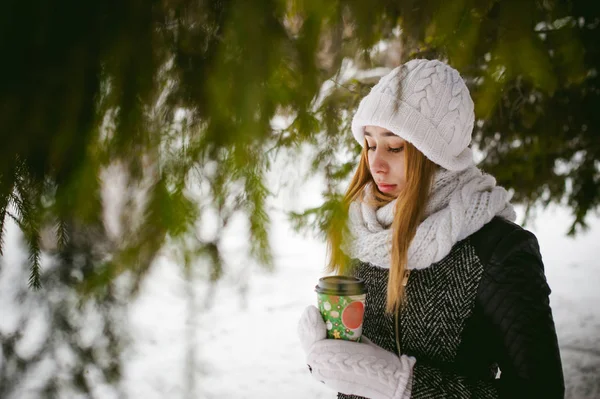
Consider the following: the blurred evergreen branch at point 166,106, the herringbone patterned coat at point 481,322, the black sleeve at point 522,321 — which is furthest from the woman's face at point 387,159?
the blurred evergreen branch at point 166,106

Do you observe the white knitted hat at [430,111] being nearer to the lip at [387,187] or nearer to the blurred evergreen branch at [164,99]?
the lip at [387,187]

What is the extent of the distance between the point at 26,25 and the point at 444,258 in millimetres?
1321

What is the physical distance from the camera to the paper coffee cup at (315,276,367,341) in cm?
123

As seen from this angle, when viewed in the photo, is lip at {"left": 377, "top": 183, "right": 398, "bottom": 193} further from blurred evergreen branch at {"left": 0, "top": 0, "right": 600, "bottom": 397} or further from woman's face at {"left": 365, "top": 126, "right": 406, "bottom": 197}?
blurred evergreen branch at {"left": 0, "top": 0, "right": 600, "bottom": 397}

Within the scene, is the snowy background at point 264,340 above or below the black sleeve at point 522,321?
below

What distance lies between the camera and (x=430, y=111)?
A: 1439 mm

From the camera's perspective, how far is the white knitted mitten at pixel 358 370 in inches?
48.8

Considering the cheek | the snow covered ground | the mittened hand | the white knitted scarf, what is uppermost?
the cheek

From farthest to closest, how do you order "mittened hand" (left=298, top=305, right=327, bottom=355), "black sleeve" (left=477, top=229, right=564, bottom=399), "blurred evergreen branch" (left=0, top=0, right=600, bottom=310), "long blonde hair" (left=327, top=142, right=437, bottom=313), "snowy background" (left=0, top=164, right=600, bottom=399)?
"snowy background" (left=0, top=164, right=600, bottom=399), "long blonde hair" (left=327, top=142, right=437, bottom=313), "mittened hand" (left=298, top=305, right=327, bottom=355), "black sleeve" (left=477, top=229, right=564, bottom=399), "blurred evergreen branch" (left=0, top=0, right=600, bottom=310)

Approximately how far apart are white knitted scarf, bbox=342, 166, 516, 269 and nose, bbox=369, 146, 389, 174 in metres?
0.14

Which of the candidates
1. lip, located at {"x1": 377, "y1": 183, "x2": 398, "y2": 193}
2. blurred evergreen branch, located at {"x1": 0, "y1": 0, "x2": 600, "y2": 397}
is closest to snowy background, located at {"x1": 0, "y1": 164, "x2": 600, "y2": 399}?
lip, located at {"x1": 377, "y1": 183, "x2": 398, "y2": 193}

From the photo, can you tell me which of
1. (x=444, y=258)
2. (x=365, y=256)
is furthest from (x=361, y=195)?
(x=444, y=258)

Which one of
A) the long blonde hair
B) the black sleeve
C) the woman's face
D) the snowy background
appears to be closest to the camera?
the black sleeve

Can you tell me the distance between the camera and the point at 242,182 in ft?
2.16
